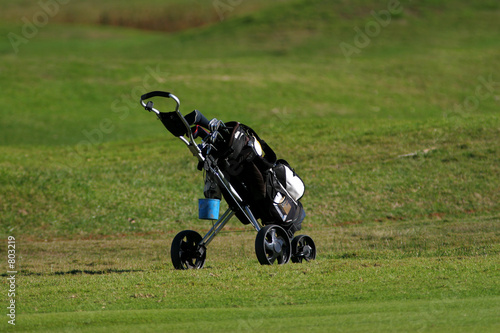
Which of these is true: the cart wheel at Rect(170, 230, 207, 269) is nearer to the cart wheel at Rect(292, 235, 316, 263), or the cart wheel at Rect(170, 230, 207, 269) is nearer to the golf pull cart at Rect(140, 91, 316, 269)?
the golf pull cart at Rect(140, 91, 316, 269)

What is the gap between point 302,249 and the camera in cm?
1215

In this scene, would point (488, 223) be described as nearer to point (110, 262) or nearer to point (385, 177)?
point (385, 177)

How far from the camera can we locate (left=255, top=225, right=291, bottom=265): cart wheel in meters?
10.8

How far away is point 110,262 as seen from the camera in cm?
1431

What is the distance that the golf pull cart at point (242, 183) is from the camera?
35.1ft

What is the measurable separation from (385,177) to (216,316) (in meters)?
16.6

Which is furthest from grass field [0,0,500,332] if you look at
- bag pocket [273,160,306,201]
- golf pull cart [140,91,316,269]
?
bag pocket [273,160,306,201]

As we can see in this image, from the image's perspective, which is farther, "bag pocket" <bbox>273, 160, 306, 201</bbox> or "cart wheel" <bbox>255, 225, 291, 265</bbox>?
"bag pocket" <bbox>273, 160, 306, 201</bbox>

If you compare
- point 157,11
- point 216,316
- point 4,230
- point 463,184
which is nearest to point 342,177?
point 463,184

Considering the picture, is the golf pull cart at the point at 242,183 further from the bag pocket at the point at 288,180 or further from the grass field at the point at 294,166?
the grass field at the point at 294,166

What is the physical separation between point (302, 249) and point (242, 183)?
1824mm

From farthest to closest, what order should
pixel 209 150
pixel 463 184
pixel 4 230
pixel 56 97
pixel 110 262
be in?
1. pixel 56 97
2. pixel 463 184
3. pixel 4 230
4. pixel 110 262
5. pixel 209 150

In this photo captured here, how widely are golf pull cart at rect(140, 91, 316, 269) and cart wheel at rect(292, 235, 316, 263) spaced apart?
0.02m

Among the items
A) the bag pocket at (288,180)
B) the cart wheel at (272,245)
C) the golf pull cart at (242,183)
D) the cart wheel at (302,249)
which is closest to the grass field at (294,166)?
the cart wheel at (302,249)
